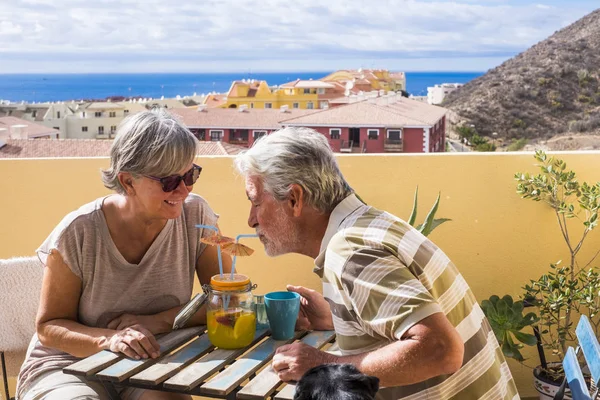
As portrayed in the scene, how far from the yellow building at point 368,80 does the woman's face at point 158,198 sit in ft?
194

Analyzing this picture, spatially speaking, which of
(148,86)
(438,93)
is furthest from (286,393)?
(148,86)

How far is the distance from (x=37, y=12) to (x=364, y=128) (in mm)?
88278

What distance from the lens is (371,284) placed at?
1.34m

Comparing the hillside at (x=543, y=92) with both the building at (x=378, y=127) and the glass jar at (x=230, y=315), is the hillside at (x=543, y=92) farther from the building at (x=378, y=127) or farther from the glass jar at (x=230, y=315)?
the glass jar at (x=230, y=315)

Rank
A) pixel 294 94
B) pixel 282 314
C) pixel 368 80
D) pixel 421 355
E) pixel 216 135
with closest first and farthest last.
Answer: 1. pixel 421 355
2. pixel 282 314
3. pixel 216 135
4. pixel 294 94
5. pixel 368 80

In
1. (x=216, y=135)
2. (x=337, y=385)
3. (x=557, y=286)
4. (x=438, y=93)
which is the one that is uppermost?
(x=337, y=385)

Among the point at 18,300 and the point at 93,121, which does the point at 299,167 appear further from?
the point at 93,121

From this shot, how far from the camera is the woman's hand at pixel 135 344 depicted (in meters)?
1.77

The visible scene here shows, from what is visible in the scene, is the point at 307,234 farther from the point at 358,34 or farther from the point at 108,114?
the point at 358,34

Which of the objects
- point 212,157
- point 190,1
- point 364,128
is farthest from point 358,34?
point 212,157

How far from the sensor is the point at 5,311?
228 centimetres

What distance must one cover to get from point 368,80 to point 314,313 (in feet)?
204

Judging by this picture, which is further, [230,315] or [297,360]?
[230,315]

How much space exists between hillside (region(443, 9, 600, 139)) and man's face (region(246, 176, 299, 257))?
85.7ft
